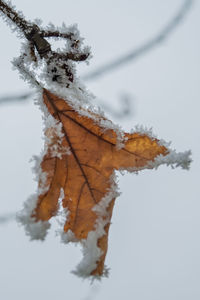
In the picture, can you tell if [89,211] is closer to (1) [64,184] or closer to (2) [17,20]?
(1) [64,184]

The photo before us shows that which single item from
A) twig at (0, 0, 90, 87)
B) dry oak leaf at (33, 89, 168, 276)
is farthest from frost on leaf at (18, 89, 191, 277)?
twig at (0, 0, 90, 87)

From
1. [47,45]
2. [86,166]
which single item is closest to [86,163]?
[86,166]

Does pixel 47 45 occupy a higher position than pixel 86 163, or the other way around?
pixel 47 45

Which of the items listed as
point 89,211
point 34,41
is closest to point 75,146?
point 89,211

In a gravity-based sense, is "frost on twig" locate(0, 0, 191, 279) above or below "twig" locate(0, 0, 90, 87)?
below

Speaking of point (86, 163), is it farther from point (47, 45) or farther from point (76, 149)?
point (47, 45)

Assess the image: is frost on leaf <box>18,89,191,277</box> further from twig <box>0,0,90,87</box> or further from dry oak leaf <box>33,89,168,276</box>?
twig <box>0,0,90,87</box>

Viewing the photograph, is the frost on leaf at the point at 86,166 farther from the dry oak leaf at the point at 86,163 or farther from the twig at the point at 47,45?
the twig at the point at 47,45
